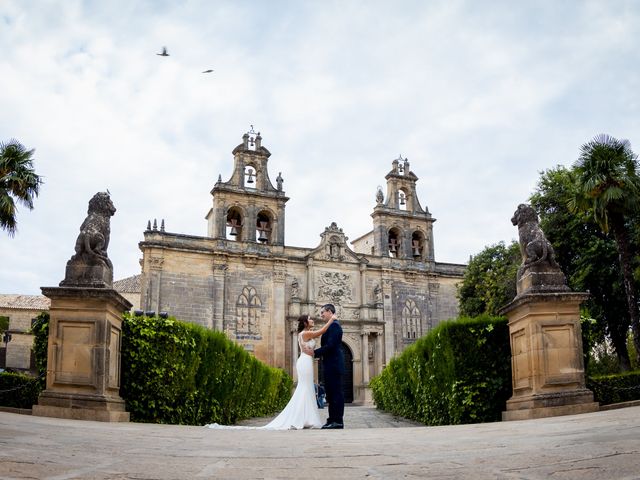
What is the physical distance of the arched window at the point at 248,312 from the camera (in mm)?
34094

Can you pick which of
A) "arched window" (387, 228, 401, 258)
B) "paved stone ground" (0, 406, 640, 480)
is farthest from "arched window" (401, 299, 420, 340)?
"paved stone ground" (0, 406, 640, 480)

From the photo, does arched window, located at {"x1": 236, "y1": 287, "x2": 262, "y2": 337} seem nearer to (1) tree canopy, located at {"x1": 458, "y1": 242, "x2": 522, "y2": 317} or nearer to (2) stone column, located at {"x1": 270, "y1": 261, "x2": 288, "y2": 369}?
(2) stone column, located at {"x1": 270, "y1": 261, "x2": 288, "y2": 369}

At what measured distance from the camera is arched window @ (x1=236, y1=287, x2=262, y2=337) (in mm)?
34094

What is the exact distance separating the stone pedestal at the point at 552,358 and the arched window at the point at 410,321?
2738cm

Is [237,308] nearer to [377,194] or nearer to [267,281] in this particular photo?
[267,281]

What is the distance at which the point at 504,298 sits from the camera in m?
30.0

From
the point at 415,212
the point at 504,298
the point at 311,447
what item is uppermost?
the point at 415,212

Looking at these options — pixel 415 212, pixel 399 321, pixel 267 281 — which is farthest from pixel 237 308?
pixel 415 212

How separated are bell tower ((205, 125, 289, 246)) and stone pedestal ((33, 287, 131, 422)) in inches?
996

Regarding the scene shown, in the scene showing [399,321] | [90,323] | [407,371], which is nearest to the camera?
[90,323]

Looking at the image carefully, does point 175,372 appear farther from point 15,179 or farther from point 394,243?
point 394,243

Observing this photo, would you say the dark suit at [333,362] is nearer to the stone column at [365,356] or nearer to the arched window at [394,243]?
the stone column at [365,356]

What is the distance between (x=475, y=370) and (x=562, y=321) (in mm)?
A: 2091

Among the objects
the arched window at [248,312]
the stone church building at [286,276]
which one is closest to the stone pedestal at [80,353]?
the stone church building at [286,276]
